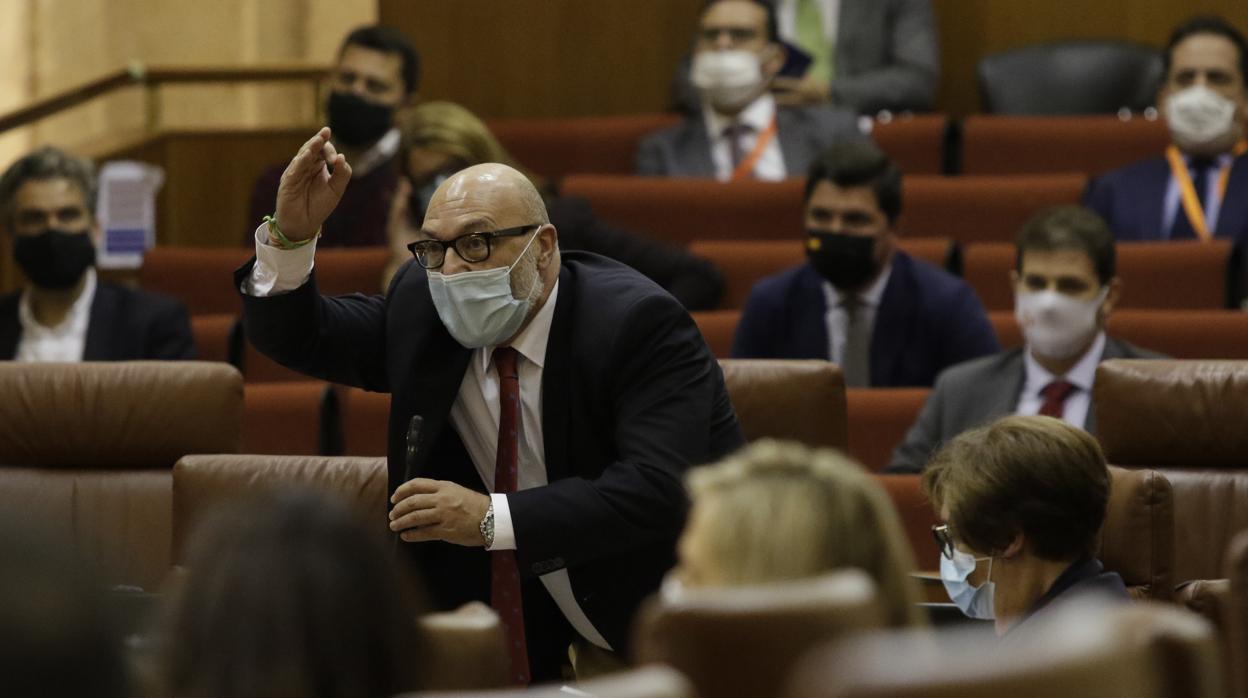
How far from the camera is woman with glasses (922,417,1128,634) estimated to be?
1.62m

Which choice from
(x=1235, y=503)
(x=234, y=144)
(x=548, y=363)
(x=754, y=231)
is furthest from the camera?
(x=234, y=144)

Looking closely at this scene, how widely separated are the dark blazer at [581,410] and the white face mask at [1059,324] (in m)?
0.87

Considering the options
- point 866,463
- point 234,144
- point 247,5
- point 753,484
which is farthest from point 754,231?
point 753,484

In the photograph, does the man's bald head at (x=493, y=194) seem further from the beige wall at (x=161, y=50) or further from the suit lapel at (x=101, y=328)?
the beige wall at (x=161, y=50)

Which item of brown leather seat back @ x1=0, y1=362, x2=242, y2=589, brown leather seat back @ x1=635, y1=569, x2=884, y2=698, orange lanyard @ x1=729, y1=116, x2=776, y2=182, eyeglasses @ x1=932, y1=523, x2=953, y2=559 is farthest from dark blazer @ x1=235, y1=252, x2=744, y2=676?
orange lanyard @ x1=729, y1=116, x2=776, y2=182

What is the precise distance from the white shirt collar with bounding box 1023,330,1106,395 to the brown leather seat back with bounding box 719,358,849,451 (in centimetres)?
50

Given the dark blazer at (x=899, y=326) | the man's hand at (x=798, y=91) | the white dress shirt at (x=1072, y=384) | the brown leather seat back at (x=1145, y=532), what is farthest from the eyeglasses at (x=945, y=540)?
the man's hand at (x=798, y=91)

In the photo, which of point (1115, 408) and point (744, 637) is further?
point (1115, 408)

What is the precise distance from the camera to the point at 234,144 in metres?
4.67

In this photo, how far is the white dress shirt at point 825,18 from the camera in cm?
438

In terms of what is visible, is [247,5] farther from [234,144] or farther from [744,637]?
[744,637]

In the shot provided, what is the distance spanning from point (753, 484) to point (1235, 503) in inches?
49.9

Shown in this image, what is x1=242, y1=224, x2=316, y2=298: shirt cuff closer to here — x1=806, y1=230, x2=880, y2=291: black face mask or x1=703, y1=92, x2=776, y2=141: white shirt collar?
x1=806, y1=230, x2=880, y2=291: black face mask

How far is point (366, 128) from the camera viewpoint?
3861mm
